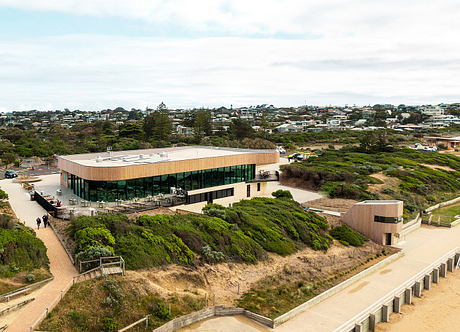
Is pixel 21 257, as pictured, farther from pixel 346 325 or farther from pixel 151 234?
pixel 346 325

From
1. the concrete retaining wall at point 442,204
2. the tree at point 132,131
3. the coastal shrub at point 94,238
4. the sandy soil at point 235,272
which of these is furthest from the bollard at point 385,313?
the tree at point 132,131

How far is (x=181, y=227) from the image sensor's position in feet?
75.7

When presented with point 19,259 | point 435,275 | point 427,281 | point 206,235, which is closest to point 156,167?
point 206,235

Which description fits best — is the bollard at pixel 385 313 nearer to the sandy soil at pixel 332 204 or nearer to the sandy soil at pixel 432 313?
the sandy soil at pixel 432 313

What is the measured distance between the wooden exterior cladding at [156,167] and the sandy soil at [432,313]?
17135 mm

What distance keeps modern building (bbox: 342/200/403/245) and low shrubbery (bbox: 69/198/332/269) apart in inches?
129

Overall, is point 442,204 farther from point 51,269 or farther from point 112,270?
point 51,269

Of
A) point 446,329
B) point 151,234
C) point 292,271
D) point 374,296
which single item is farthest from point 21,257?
point 446,329

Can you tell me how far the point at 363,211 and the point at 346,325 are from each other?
1455cm

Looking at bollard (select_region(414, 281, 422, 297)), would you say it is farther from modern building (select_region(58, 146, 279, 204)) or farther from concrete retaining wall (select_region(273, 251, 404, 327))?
modern building (select_region(58, 146, 279, 204))

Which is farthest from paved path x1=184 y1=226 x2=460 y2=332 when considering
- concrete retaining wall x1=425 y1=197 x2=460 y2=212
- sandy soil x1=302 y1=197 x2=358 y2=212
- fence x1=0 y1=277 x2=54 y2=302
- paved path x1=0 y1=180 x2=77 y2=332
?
concrete retaining wall x1=425 y1=197 x2=460 y2=212

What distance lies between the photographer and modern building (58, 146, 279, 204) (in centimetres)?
2759

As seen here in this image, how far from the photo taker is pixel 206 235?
23.4 metres

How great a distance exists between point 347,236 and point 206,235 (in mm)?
11805
